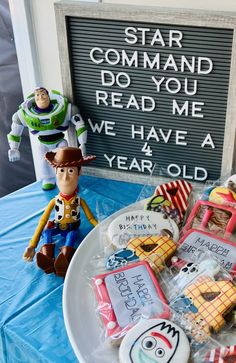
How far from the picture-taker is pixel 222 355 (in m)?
0.66

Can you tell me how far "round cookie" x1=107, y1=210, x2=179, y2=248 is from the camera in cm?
87

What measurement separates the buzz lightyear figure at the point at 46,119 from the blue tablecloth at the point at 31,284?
0.11m

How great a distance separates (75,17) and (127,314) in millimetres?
629

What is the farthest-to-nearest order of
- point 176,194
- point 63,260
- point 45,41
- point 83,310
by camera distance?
point 45,41 → point 176,194 → point 63,260 → point 83,310

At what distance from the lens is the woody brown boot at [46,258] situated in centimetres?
89

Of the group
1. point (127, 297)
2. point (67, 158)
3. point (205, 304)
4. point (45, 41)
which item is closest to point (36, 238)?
point (67, 158)

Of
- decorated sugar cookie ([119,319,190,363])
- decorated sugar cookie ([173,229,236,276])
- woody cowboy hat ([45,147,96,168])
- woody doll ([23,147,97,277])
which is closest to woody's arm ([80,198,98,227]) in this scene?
woody doll ([23,147,97,277])

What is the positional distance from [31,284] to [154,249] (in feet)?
0.79

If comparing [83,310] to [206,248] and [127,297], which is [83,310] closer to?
[127,297]

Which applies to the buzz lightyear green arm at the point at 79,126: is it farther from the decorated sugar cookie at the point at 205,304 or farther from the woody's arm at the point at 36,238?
the decorated sugar cookie at the point at 205,304

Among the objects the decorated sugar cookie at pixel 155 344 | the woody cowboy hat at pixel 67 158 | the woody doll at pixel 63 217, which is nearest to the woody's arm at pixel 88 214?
the woody doll at pixel 63 217

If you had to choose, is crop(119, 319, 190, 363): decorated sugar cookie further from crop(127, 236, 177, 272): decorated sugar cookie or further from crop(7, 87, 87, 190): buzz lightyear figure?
crop(7, 87, 87, 190): buzz lightyear figure

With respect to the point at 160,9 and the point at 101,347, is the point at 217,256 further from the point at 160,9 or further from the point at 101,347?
the point at 160,9

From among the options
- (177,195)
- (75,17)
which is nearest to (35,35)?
(75,17)
